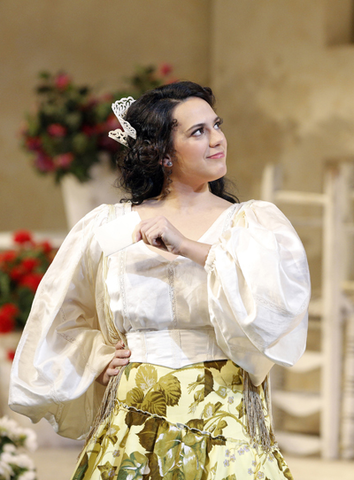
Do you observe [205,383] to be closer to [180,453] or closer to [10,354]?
[180,453]

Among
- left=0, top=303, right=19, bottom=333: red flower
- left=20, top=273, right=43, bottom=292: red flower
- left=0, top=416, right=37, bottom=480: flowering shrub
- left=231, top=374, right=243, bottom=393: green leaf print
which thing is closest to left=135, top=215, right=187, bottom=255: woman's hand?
left=231, top=374, right=243, bottom=393: green leaf print

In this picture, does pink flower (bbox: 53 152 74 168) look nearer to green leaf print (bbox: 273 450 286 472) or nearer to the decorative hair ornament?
the decorative hair ornament

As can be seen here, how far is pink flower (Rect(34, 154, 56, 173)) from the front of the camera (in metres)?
3.20

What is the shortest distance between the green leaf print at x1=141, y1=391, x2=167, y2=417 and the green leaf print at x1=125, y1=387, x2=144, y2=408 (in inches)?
0.5

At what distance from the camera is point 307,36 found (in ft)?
12.4

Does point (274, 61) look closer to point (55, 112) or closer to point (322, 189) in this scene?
point (322, 189)

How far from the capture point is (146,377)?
1409 mm

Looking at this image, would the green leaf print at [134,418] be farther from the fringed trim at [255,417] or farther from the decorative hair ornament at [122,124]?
the decorative hair ornament at [122,124]

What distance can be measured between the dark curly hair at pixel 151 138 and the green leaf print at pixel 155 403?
452 mm

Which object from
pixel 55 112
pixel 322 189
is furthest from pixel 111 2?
pixel 322 189

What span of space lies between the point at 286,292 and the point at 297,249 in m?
0.10

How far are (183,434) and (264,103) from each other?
2.88 metres

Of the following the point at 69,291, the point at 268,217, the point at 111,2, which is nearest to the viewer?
the point at 268,217

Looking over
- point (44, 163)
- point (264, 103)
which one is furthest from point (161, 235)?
point (264, 103)
